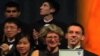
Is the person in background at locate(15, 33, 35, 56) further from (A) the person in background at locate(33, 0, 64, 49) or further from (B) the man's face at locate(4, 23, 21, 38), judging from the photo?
(A) the person in background at locate(33, 0, 64, 49)

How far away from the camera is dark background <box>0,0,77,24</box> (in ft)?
10.9

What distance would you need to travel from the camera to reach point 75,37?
2350 millimetres

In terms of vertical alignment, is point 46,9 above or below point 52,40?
above

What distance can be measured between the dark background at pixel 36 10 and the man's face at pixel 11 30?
770mm

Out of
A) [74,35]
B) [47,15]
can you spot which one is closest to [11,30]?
[47,15]

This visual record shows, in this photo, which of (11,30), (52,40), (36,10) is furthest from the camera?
(36,10)

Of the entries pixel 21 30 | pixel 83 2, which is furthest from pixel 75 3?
pixel 21 30

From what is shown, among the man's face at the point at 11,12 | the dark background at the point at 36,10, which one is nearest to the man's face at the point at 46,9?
the man's face at the point at 11,12

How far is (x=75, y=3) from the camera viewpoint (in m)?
3.32

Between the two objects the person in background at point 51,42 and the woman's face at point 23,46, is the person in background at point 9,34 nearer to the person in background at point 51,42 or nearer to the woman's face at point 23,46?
the woman's face at point 23,46

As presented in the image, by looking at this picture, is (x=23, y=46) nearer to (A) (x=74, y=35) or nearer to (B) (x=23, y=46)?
(B) (x=23, y=46)

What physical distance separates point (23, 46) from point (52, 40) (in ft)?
0.63

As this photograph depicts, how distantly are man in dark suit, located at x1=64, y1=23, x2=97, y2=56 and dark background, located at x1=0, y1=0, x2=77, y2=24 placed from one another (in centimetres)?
89

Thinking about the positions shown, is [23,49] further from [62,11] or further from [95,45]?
[62,11]
